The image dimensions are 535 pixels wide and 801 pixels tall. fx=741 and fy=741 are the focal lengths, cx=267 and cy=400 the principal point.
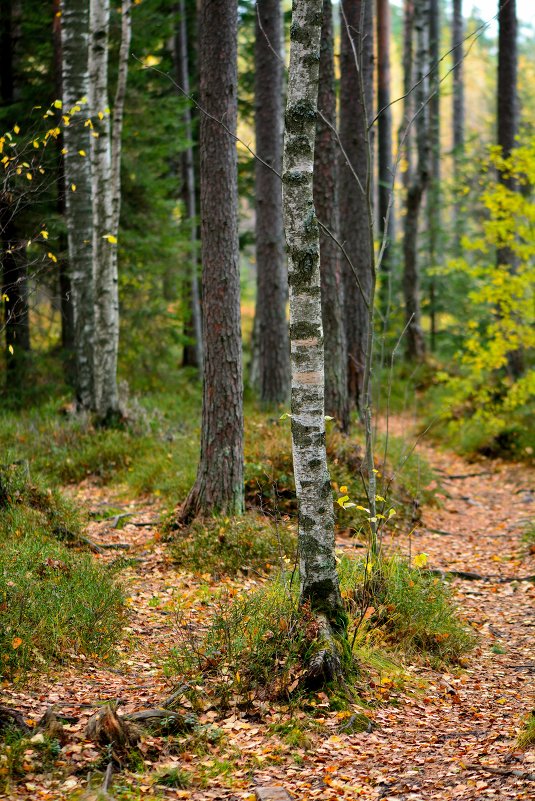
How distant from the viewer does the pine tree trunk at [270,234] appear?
12539mm

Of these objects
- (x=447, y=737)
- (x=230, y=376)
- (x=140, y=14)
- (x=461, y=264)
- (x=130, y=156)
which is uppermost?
(x=140, y=14)

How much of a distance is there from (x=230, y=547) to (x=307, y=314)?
316cm

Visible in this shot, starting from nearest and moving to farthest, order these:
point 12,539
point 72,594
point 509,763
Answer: point 509,763, point 72,594, point 12,539

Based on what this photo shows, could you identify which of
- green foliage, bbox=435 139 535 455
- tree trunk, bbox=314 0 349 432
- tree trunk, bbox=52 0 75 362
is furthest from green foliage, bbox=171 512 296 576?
tree trunk, bbox=52 0 75 362

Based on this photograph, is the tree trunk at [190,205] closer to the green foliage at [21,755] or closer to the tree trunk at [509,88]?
the tree trunk at [509,88]

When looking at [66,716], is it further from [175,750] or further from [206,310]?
[206,310]

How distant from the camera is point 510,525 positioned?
9.36 metres

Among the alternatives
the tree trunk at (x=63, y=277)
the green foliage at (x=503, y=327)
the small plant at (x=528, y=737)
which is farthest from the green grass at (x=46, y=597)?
the tree trunk at (x=63, y=277)

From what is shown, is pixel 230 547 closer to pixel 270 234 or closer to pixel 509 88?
pixel 270 234

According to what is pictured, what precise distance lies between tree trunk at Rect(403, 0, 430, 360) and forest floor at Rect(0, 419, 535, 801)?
1061 centimetres

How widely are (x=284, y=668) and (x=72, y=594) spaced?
1.79 meters

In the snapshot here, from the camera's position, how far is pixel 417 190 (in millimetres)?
17531

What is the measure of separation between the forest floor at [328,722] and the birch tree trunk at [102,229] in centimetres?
463

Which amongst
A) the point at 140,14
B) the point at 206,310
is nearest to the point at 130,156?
the point at 140,14
